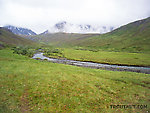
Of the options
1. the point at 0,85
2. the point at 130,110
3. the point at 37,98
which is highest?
the point at 0,85

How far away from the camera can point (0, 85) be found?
58.8 ft

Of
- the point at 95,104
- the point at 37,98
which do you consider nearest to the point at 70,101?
the point at 95,104

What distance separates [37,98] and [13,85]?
7147 mm

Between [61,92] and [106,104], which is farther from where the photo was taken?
[61,92]

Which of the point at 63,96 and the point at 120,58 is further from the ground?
the point at 120,58

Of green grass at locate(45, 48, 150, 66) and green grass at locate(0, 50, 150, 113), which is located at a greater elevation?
green grass at locate(45, 48, 150, 66)

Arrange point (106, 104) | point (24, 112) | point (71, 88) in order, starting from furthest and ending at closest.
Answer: point (71, 88), point (106, 104), point (24, 112)

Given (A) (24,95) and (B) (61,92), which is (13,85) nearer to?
(A) (24,95)

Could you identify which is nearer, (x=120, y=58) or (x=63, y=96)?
(x=63, y=96)

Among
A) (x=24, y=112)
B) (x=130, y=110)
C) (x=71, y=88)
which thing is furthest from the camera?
(x=71, y=88)

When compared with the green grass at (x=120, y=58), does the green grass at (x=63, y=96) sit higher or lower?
lower

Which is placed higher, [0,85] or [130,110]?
[0,85]

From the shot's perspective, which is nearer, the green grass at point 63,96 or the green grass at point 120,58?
the green grass at point 63,96

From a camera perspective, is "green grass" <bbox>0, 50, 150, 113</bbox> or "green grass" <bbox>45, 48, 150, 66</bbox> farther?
"green grass" <bbox>45, 48, 150, 66</bbox>
